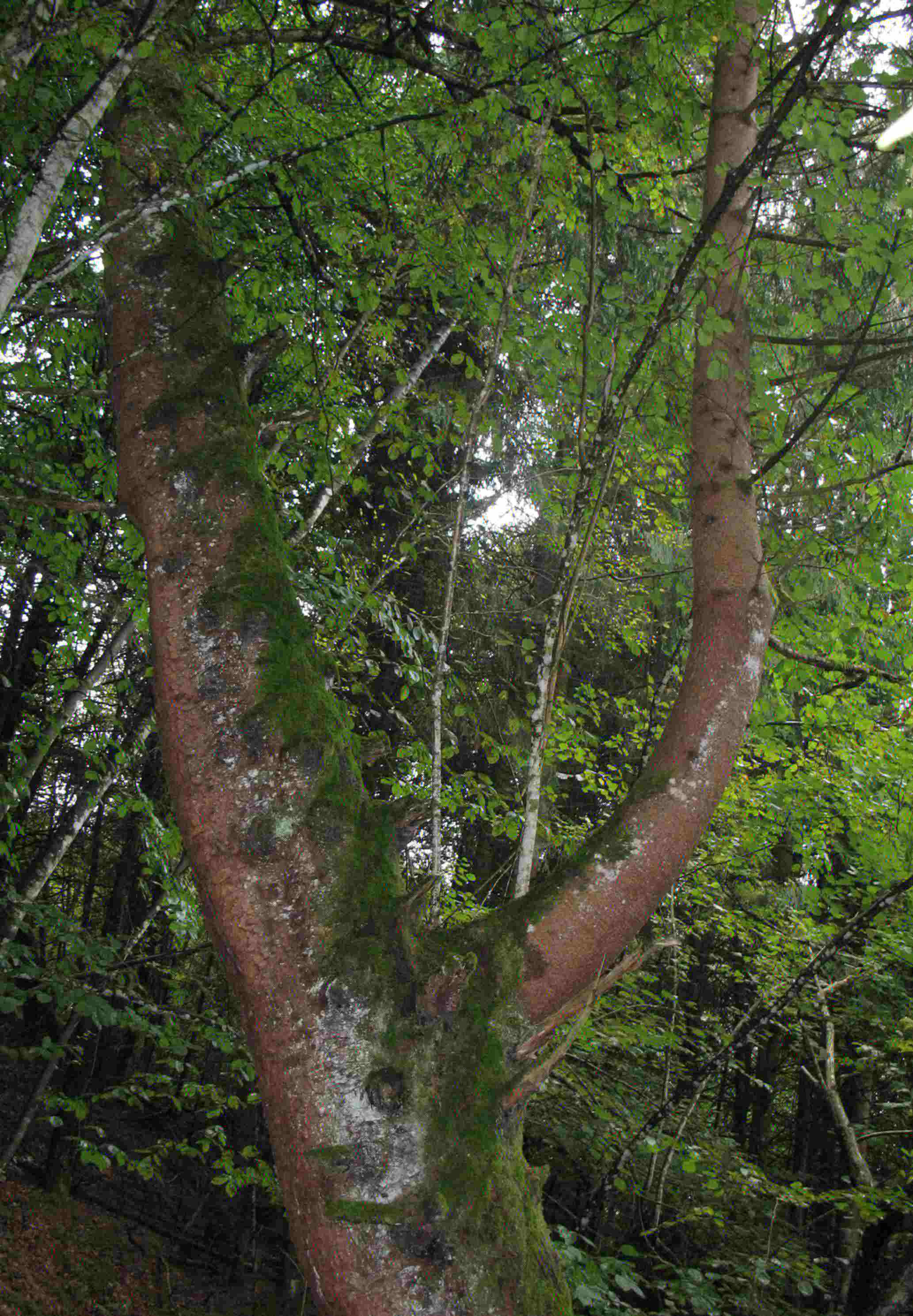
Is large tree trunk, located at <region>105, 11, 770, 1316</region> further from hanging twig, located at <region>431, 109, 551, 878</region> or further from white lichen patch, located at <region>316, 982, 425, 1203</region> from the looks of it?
hanging twig, located at <region>431, 109, 551, 878</region>

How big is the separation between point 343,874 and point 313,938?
14 cm

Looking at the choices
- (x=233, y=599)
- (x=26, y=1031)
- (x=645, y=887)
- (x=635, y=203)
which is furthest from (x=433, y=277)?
(x=26, y=1031)

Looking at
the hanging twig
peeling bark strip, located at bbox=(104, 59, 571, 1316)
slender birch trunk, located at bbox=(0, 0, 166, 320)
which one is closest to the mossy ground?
the hanging twig

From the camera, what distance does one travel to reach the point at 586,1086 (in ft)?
17.1

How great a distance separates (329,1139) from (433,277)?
3.66 m

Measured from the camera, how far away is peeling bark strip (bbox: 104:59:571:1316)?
1530 mm

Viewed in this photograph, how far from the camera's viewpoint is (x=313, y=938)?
1681 mm

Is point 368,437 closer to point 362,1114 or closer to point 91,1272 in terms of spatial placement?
point 362,1114

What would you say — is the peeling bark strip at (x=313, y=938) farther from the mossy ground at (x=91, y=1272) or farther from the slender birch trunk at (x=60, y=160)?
the mossy ground at (x=91, y=1272)

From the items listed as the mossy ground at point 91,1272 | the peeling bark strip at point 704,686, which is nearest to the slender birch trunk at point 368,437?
the peeling bark strip at point 704,686

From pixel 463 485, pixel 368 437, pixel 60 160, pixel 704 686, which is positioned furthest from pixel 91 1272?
pixel 60 160

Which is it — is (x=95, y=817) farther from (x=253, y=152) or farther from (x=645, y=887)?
(x=645, y=887)

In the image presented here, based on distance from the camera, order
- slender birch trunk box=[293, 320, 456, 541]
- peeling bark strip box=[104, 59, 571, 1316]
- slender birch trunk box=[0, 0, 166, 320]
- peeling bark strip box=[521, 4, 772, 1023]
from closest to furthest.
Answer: peeling bark strip box=[104, 59, 571, 1316] → peeling bark strip box=[521, 4, 772, 1023] → slender birch trunk box=[0, 0, 166, 320] → slender birch trunk box=[293, 320, 456, 541]

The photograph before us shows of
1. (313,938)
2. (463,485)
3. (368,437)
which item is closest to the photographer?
(313,938)
